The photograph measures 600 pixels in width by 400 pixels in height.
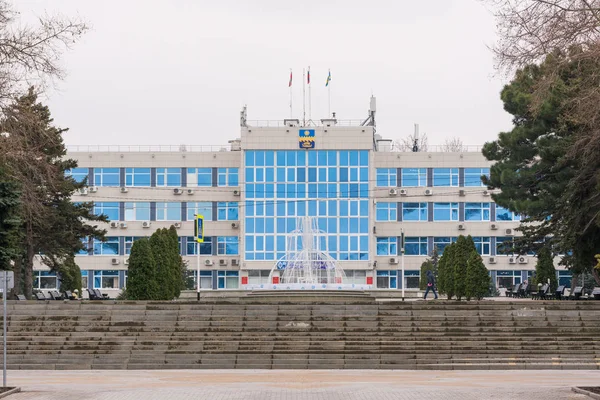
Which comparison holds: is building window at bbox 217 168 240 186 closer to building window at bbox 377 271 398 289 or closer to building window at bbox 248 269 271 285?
building window at bbox 248 269 271 285

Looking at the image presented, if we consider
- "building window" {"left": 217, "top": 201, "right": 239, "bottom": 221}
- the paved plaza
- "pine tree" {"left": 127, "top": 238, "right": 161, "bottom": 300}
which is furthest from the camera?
"building window" {"left": 217, "top": 201, "right": 239, "bottom": 221}

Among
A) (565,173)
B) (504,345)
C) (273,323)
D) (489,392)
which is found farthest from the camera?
(565,173)

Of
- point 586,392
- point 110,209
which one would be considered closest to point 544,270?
point 586,392

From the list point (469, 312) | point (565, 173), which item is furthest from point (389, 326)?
point (565, 173)

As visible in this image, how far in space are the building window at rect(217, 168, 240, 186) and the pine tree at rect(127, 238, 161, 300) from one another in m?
39.4

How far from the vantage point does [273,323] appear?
29797 mm

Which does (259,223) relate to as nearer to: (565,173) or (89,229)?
(89,229)

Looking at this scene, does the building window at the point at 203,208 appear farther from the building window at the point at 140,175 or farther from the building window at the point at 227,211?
the building window at the point at 140,175

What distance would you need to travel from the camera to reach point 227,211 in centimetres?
7681

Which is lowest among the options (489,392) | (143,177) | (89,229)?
(489,392)

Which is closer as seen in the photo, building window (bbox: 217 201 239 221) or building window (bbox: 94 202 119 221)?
building window (bbox: 217 201 239 221)

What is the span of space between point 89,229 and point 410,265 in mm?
33586

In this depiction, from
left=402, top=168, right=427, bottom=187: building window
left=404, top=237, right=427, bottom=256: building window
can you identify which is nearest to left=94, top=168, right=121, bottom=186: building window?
left=402, top=168, right=427, bottom=187: building window

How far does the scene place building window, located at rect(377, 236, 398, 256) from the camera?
7712 centimetres
